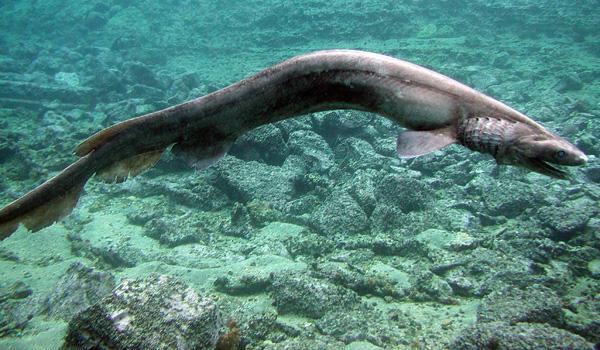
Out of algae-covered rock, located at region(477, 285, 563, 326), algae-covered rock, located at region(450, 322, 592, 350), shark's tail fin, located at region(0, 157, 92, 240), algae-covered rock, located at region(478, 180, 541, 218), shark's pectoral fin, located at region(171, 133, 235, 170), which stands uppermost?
shark's pectoral fin, located at region(171, 133, 235, 170)

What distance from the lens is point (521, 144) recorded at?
1.69m

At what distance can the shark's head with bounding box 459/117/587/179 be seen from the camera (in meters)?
1.65

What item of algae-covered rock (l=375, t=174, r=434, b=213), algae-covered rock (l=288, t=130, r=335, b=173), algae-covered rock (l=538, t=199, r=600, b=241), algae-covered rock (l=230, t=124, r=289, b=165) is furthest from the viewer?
algae-covered rock (l=230, t=124, r=289, b=165)

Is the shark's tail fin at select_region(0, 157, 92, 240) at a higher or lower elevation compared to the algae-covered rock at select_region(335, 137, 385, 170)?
higher

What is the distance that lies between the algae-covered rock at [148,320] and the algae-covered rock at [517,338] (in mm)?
2629

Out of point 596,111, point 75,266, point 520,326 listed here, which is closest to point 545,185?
point 520,326

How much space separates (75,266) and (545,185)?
33.7 feet

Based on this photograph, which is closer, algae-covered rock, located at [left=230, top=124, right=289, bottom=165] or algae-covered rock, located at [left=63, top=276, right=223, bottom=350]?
algae-covered rock, located at [left=63, top=276, right=223, bottom=350]

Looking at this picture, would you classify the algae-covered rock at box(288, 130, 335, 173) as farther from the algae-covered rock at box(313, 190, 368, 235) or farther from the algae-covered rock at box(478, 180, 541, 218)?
the algae-covered rock at box(478, 180, 541, 218)

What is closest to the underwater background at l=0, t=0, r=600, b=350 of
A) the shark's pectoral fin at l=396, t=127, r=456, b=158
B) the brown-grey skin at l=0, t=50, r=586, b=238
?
A: the brown-grey skin at l=0, t=50, r=586, b=238

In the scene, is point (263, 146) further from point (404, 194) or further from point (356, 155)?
point (404, 194)

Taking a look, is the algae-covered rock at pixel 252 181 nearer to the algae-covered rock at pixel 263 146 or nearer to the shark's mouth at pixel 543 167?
the algae-covered rock at pixel 263 146

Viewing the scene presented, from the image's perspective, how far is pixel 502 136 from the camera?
5.62 feet

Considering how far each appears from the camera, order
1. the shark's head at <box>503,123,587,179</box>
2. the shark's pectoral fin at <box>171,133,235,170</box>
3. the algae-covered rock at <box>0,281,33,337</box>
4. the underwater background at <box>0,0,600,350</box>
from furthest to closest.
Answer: the algae-covered rock at <box>0,281,33,337</box>
the underwater background at <box>0,0,600,350</box>
the shark's pectoral fin at <box>171,133,235,170</box>
the shark's head at <box>503,123,587,179</box>
